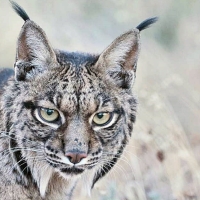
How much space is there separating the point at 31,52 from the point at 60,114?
2.02ft

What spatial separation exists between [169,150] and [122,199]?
872 mm

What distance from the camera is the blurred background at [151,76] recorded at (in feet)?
27.7

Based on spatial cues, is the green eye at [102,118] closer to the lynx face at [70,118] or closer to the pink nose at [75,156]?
the lynx face at [70,118]

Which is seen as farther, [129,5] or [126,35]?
[129,5]

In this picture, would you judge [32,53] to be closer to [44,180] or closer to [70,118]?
[70,118]

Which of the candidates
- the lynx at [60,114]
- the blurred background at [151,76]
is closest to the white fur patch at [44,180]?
the lynx at [60,114]

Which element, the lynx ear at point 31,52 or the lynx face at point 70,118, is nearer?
the lynx face at point 70,118

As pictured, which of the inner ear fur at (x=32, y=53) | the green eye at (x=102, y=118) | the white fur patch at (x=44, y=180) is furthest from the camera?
the white fur patch at (x=44, y=180)

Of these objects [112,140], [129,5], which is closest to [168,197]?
[112,140]

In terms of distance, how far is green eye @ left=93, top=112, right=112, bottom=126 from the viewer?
6504mm

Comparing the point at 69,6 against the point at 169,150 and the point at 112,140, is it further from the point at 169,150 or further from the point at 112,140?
the point at 112,140

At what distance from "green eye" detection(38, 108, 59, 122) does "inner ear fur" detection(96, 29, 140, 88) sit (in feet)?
2.14

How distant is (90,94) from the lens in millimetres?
6508

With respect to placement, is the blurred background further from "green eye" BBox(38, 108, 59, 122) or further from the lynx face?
"green eye" BBox(38, 108, 59, 122)
